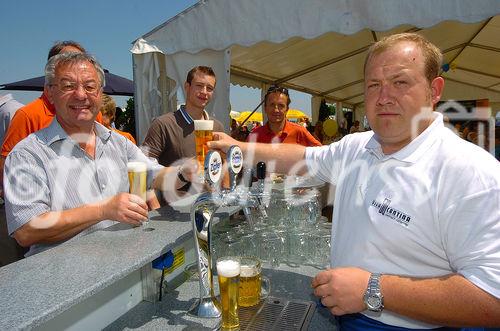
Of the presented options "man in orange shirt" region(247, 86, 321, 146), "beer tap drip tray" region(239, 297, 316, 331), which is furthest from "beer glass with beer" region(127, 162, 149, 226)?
A: "man in orange shirt" region(247, 86, 321, 146)

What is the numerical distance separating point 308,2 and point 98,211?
3558 millimetres

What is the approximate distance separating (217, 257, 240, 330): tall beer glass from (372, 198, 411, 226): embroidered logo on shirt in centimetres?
53

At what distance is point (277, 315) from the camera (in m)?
1.61

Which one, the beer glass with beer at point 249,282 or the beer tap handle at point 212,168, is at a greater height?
the beer tap handle at point 212,168

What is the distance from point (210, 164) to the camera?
144cm

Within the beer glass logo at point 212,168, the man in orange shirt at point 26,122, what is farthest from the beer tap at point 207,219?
the man in orange shirt at point 26,122

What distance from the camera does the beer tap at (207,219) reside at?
1.42 meters

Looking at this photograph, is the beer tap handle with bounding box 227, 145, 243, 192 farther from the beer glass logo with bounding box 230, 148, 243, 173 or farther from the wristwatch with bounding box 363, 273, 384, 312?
the wristwatch with bounding box 363, 273, 384, 312

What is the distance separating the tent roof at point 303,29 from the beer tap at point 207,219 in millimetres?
3292

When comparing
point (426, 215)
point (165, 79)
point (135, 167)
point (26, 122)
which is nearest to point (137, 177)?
point (135, 167)

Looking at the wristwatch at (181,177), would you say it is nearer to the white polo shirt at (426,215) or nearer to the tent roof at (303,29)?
the white polo shirt at (426,215)

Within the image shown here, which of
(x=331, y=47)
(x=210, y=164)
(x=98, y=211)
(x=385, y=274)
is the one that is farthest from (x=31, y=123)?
(x=331, y=47)

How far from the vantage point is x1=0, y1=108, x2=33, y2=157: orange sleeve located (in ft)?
9.20

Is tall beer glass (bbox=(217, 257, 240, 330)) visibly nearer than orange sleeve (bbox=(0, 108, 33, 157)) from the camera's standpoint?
Yes
